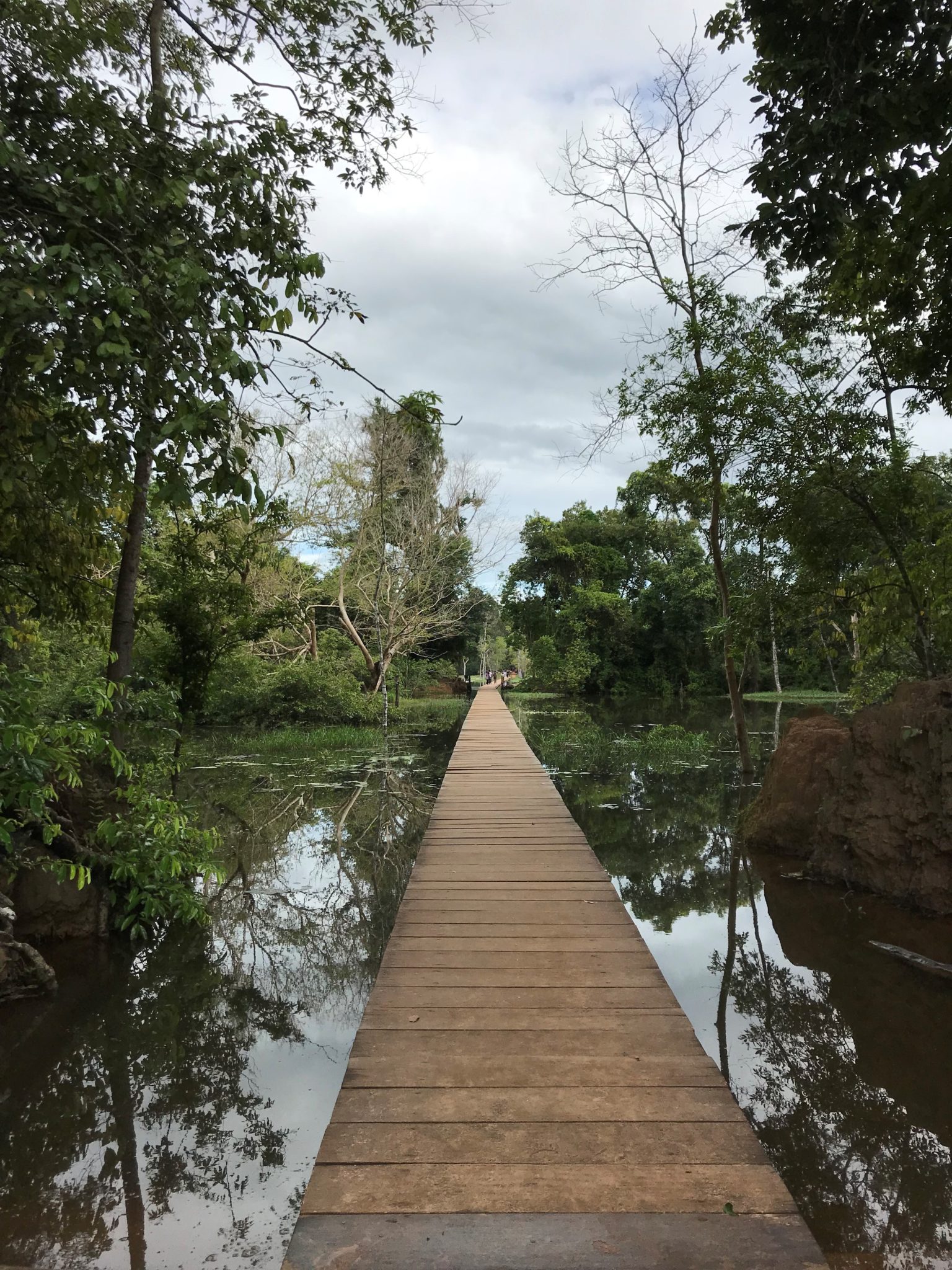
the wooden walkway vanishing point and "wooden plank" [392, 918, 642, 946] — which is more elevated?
the wooden walkway vanishing point

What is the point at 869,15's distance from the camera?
323cm

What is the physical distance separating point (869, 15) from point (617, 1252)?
4449 mm

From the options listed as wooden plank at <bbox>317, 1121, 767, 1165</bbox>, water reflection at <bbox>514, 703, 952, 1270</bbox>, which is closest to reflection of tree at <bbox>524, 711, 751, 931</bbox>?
water reflection at <bbox>514, 703, 952, 1270</bbox>

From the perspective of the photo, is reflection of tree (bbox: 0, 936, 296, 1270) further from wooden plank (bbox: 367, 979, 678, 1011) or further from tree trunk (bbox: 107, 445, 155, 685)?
tree trunk (bbox: 107, 445, 155, 685)

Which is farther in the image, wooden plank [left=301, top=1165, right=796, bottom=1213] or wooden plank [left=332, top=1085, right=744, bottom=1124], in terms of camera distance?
wooden plank [left=332, top=1085, right=744, bottom=1124]

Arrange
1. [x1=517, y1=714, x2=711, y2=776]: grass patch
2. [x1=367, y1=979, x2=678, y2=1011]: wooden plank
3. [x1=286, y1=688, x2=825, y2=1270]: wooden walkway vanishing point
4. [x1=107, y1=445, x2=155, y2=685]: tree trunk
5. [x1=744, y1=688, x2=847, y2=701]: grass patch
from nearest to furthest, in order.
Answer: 1. [x1=286, y1=688, x2=825, y2=1270]: wooden walkway vanishing point
2. [x1=367, y1=979, x2=678, y2=1011]: wooden plank
3. [x1=107, y1=445, x2=155, y2=685]: tree trunk
4. [x1=517, y1=714, x2=711, y2=776]: grass patch
5. [x1=744, y1=688, x2=847, y2=701]: grass patch

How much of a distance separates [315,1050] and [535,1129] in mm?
1524

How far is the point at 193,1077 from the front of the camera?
299cm

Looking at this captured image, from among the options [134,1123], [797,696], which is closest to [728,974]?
[134,1123]

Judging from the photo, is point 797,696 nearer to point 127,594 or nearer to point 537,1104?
point 127,594

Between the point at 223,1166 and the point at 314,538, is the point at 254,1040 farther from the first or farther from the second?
the point at 314,538

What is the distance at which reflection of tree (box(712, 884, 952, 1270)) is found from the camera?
2160 millimetres

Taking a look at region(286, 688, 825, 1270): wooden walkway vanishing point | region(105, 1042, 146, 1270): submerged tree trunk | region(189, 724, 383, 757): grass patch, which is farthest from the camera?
region(189, 724, 383, 757): grass patch

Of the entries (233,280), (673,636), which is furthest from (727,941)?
(673,636)
